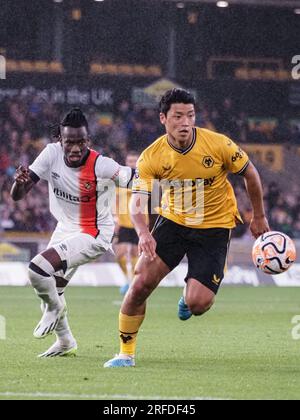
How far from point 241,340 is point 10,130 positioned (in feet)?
58.6

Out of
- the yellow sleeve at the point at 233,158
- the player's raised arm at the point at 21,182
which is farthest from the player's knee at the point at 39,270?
the yellow sleeve at the point at 233,158

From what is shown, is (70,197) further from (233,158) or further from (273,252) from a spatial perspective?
(273,252)

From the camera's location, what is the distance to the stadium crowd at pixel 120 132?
2669 centimetres

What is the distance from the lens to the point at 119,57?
30.1 m

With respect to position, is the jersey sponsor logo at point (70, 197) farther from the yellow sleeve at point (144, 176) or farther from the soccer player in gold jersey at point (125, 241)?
the soccer player in gold jersey at point (125, 241)

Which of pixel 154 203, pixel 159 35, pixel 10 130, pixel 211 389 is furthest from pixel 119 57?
pixel 211 389

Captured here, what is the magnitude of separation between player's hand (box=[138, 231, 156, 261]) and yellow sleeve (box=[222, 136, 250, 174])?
98 cm

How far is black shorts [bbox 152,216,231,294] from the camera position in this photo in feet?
28.7

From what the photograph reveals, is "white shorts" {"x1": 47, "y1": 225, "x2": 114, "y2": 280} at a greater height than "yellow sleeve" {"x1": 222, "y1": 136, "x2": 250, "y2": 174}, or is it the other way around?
"yellow sleeve" {"x1": 222, "y1": 136, "x2": 250, "y2": 174}

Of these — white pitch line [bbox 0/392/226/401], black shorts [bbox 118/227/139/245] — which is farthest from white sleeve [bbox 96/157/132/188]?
black shorts [bbox 118/227/139/245]

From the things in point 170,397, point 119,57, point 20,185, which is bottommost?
point 170,397

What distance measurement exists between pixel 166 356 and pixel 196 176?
5.64ft

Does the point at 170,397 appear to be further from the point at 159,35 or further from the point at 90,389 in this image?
the point at 159,35

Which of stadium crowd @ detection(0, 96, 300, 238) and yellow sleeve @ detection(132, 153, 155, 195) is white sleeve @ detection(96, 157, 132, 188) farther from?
stadium crowd @ detection(0, 96, 300, 238)
